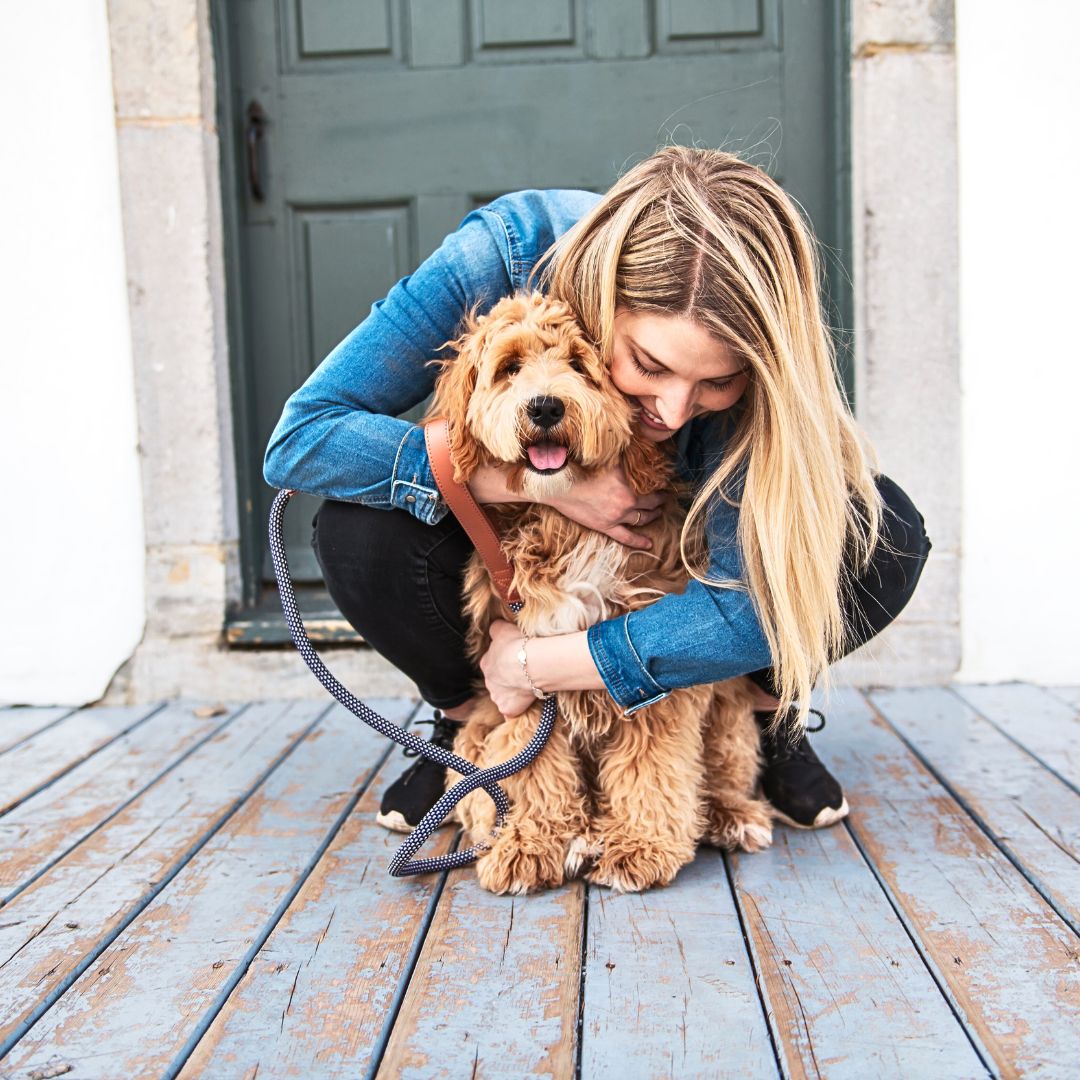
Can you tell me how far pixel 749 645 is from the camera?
1.91m

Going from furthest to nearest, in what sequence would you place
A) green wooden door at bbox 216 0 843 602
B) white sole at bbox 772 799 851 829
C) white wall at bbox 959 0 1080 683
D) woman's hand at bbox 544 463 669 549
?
green wooden door at bbox 216 0 843 602
white wall at bbox 959 0 1080 683
white sole at bbox 772 799 851 829
woman's hand at bbox 544 463 669 549

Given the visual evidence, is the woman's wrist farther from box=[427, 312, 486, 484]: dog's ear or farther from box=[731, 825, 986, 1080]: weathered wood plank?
box=[731, 825, 986, 1080]: weathered wood plank

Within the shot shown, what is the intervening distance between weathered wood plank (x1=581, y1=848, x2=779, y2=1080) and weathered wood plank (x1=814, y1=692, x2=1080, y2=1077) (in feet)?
1.01

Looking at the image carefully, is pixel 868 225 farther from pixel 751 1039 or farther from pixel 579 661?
pixel 751 1039

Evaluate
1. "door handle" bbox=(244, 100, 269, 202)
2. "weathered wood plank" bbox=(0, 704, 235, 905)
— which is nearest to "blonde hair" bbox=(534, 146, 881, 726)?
"weathered wood plank" bbox=(0, 704, 235, 905)

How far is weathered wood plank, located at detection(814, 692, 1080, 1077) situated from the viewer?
1452mm

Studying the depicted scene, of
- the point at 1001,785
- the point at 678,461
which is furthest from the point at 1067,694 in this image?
the point at 678,461

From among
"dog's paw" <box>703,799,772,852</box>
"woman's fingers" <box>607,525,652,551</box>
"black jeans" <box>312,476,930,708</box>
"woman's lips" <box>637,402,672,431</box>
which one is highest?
"woman's lips" <box>637,402,672,431</box>

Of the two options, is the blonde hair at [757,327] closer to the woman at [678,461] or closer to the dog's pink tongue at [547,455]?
the woman at [678,461]

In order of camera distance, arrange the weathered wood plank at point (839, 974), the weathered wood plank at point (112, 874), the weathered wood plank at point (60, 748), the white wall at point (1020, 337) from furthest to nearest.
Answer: the white wall at point (1020, 337) → the weathered wood plank at point (60, 748) → the weathered wood plank at point (112, 874) → the weathered wood plank at point (839, 974)

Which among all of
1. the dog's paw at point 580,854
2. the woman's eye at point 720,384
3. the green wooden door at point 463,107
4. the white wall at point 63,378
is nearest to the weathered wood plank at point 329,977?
the dog's paw at point 580,854

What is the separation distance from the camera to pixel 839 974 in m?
1.62

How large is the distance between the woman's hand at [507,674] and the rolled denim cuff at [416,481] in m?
0.26

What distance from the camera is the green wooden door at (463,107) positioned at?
3447mm
